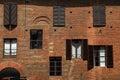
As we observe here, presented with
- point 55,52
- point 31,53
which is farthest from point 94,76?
point 31,53

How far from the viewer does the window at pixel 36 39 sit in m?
30.3

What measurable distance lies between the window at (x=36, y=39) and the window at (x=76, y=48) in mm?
2527

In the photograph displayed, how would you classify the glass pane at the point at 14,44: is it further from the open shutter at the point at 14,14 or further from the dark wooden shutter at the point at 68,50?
the dark wooden shutter at the point at 68,50

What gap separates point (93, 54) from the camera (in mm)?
30484

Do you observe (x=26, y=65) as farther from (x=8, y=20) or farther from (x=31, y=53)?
(x=8, y=20)

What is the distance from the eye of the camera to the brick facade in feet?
97.8

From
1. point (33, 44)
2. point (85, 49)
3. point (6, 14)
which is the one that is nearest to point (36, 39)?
point (33, 44)

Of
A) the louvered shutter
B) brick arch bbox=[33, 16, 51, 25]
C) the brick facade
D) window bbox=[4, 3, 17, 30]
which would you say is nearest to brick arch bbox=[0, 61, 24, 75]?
the brick facade

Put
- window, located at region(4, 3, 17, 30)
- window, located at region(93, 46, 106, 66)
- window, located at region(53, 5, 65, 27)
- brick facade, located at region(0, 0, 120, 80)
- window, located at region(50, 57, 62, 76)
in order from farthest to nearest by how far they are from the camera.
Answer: window, located at region(53, 5, 65, 27) < window, located at region(93, 46, 106, 66) < window, located at region(4, 3, 17, 30) < window, located at region(50, 57, 62, 76) < brick facade, located at region(0, 0, 120, 80)

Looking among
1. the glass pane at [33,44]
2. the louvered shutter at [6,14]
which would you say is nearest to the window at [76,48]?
the glass pane at [33,44]

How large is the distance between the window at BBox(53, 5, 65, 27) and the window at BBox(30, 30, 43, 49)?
66.7 inches

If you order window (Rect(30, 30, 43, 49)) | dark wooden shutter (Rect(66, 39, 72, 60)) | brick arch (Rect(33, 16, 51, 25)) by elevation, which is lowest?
dark wooden shutter (Rect(66, 39, 72, 60))

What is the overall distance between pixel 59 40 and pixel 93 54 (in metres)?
3.33

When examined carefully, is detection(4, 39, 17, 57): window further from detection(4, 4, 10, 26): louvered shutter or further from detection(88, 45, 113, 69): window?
detection(88, 45, 113, 69): window
